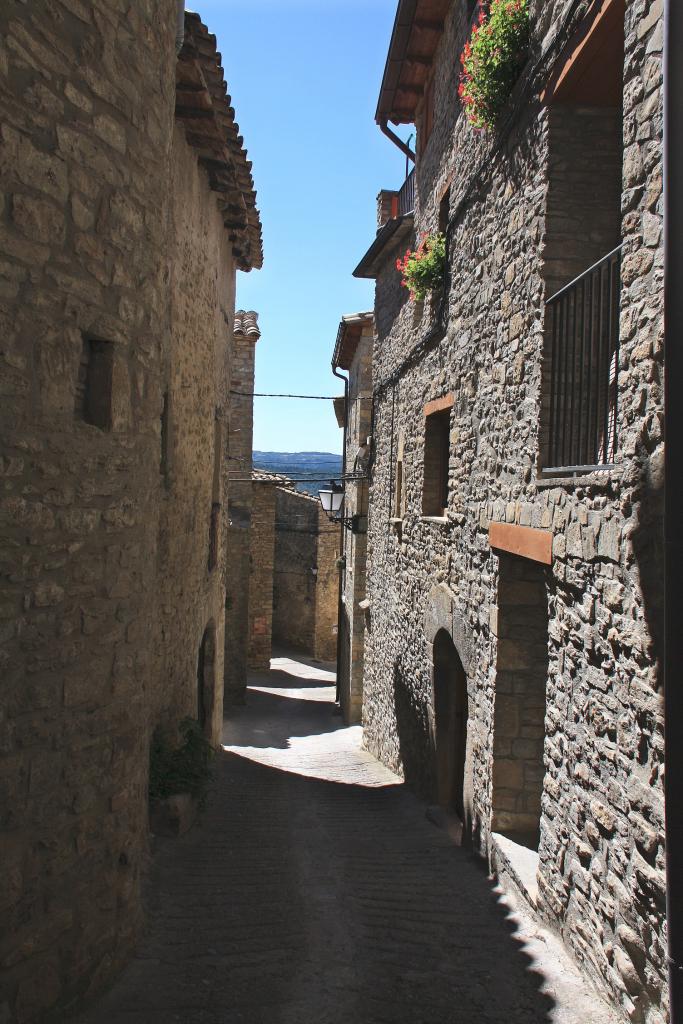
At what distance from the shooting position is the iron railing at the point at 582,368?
414cm

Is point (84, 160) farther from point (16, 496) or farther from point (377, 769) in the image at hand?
point (377, 769)

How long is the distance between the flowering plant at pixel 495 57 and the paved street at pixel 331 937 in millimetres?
5475

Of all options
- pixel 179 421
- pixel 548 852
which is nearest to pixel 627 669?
pixel 548 852

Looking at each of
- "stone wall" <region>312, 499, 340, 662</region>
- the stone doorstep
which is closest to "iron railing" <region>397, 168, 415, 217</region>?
the stone doorstep

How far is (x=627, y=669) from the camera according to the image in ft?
11.5

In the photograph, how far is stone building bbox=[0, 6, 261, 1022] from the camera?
299 cm

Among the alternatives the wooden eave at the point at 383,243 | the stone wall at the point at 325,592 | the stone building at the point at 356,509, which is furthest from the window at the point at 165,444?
the stone wall at the point at 325,592

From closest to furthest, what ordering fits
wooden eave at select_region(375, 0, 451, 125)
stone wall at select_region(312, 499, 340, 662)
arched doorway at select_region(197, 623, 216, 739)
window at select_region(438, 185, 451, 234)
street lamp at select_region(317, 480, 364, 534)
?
window at select_region(438, 185, 451, 234), wooden eave at select_region(375, 0, 451, 125), arched doorway at select_region(197, 623, 216, 739), street lamp at select_region(317, 480, 364, 534), stone wall at select_region(312, 499, 340, 662)

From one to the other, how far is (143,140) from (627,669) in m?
3.27

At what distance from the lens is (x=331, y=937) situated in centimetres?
437

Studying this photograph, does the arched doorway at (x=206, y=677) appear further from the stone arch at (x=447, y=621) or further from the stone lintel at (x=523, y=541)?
the stone lintel at (x=523, y=541)

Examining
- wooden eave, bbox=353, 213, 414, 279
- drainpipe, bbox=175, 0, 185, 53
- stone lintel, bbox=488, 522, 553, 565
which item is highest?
wooden eave, bbox=353, 213, 414, 279

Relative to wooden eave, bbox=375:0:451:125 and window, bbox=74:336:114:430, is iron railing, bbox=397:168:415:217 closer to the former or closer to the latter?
wooden eave, bbox=375:0:451:125

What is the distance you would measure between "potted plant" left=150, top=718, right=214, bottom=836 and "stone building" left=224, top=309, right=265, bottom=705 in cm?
1102
